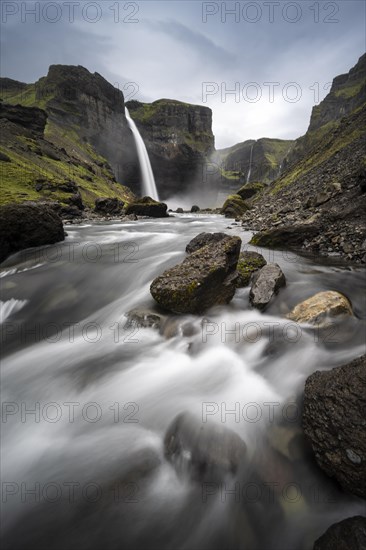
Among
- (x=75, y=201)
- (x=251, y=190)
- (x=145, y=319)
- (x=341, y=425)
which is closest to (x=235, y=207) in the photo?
(x=75, y=201)

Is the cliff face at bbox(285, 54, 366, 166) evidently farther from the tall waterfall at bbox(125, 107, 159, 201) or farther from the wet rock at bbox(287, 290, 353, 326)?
the wet rock at bbox(287, 290, 353, 326)

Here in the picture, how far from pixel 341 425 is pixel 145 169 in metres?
100

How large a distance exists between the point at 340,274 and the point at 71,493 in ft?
25.5

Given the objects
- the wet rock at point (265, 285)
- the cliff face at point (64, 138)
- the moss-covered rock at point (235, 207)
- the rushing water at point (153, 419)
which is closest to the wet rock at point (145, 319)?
the rushing water at point (153, 419)

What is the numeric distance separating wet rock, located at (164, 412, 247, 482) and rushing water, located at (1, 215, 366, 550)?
9 cm

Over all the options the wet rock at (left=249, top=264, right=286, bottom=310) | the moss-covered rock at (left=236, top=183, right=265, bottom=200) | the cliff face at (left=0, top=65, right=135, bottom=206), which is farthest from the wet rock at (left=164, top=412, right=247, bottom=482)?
the moss-covered rock at (left=236, top=183, right=265, bottom=200)

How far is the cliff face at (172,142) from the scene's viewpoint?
336 ft

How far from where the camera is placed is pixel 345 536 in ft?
7.05

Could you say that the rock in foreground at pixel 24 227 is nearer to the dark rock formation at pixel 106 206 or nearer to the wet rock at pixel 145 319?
the wet rock at pixel 145 319

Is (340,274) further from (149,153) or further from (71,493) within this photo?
(149,153)

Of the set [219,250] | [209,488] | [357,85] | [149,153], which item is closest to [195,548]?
[209,488]

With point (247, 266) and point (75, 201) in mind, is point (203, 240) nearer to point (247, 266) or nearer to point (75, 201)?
point (247, 266)

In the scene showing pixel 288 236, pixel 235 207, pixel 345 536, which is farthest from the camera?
pixel 235 207

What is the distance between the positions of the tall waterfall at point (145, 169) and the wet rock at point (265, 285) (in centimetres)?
8974
